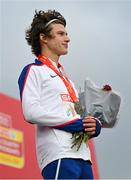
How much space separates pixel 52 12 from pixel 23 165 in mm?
4257

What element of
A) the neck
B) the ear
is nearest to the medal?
the neck

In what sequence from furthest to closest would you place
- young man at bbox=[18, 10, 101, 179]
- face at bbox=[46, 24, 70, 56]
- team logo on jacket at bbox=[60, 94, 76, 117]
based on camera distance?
face at bbox=[46, 24, 70, 56]
team logo on jacket at bbox=[60, 94, 76, 117]
young man at bbox=[18, 10, 101, 179]

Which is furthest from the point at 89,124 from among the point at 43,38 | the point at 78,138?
→ the point at 43,38

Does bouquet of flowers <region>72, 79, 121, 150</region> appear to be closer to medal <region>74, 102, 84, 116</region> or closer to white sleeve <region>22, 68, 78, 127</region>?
medal <region>74, 102, 84, 116</region>

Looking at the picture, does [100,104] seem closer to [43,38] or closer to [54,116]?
[54,116]

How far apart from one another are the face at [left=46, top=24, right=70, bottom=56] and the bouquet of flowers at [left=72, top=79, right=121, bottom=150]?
8.9 inches

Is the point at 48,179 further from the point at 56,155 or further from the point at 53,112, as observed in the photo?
the point at 53,112

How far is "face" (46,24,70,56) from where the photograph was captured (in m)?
2.94

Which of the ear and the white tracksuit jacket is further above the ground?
the ear

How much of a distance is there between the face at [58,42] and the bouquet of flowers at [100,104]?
0.23m

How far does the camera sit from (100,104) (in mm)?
2797

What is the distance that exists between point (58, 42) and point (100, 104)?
44cm

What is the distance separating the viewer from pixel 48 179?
266 cm

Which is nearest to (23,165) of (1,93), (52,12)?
(1,93)
